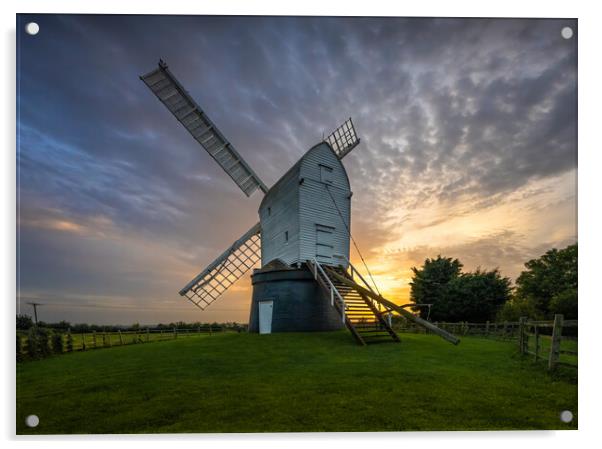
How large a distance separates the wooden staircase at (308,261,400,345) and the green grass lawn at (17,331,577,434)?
2311 millimetres

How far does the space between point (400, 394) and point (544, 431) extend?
5.96ft

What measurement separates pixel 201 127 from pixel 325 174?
469cm

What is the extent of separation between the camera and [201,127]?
11.7 meters

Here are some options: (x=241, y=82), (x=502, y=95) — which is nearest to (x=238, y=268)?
(x=241, y=82)

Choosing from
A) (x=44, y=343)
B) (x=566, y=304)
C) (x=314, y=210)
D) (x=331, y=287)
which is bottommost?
(x=44, y=343)

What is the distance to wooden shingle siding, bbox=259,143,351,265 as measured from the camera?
35.3ft

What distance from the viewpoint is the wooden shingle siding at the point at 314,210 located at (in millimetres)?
10766

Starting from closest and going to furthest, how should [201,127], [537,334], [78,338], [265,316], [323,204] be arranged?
[537,334], [323,204], [265,316], [78,338], [201,127]

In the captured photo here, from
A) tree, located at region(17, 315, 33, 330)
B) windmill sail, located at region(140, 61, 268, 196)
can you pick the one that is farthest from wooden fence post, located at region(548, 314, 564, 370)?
windmill sail, located at region(140, 61, 268, 196)

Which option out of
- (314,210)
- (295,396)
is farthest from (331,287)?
(295,396)

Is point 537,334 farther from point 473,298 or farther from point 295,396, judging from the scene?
point 473,298

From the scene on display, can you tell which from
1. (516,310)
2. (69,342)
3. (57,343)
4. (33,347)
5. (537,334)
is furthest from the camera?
(516,310)

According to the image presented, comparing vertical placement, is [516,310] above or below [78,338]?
above

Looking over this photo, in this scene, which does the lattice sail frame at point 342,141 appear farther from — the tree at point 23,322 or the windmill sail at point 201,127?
the tree at point 23,322
